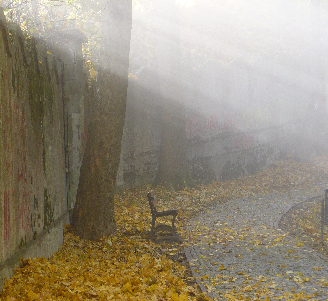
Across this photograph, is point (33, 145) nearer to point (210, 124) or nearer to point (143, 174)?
point (143, 174)

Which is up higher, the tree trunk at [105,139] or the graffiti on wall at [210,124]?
the tree trunk at [105,139]

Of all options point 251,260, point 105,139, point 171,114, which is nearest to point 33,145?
point 105,139

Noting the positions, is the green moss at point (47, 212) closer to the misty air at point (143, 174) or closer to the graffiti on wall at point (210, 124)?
the misty air at point (143, 174)

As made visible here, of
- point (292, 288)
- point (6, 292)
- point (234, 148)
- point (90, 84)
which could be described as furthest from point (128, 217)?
point (234, 148)

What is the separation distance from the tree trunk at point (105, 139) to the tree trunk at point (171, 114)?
506 cm

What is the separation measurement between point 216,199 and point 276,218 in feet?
8.19

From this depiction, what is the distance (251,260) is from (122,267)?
2134 millimetres

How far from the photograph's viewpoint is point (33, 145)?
517 centimetres

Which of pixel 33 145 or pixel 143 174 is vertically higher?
pixel 33 145

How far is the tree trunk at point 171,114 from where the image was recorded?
12.3 meters

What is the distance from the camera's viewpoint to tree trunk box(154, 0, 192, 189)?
1230cm

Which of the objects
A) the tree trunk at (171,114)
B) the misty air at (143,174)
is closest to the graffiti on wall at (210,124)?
the misty air at (143,174)

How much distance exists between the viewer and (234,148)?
1617cm

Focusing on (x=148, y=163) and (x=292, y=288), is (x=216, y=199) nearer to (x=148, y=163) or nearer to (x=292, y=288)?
(x=148, y=163)
